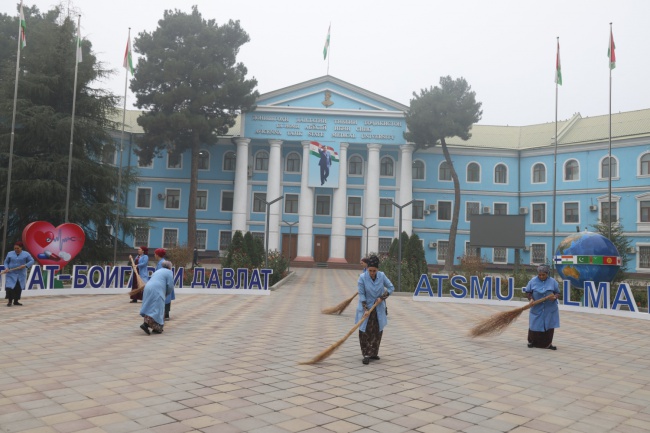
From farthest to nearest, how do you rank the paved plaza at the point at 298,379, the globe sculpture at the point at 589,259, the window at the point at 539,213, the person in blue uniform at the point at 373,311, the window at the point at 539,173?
the window at the point at 539,173, the window at the point at 539,213, the globe sculpture at the point at 589,259, the person in blue uniform at the point at 373,311, the paved plaza at the point at 298,379

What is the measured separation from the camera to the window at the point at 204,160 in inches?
1604

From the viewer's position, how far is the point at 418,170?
41.1m

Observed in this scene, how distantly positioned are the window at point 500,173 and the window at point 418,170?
5.75m

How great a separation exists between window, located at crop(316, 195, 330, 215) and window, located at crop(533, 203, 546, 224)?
51.9 feet

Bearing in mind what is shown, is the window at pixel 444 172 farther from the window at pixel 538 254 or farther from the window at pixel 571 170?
the window at pixel 571 170

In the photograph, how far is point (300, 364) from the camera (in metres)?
7.25

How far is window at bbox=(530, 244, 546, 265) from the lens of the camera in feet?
126

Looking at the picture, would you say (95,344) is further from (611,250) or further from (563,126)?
(563,126)

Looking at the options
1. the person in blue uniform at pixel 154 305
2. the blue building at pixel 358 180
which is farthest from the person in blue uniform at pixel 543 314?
the blue building at pixel 358 180

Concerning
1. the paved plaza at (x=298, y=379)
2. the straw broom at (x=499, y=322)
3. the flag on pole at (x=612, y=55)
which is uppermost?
the flag on pole at (x=612, y=55)

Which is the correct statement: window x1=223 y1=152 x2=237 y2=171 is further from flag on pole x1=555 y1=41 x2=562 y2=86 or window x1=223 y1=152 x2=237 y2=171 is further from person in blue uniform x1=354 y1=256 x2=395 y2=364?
person in blue uniform x1=354 y1=256 x2=395 y2=364

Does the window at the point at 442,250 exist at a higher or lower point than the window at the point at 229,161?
lower

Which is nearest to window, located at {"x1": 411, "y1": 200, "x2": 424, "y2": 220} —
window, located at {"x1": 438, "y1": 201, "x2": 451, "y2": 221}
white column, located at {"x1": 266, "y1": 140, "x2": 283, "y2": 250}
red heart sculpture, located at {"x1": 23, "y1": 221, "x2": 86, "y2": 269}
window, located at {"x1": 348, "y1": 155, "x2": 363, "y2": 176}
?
window, located at {"x1": 438, "y1": 201, "x2": 451, "y2": 221}

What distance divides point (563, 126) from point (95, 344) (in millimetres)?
40695
